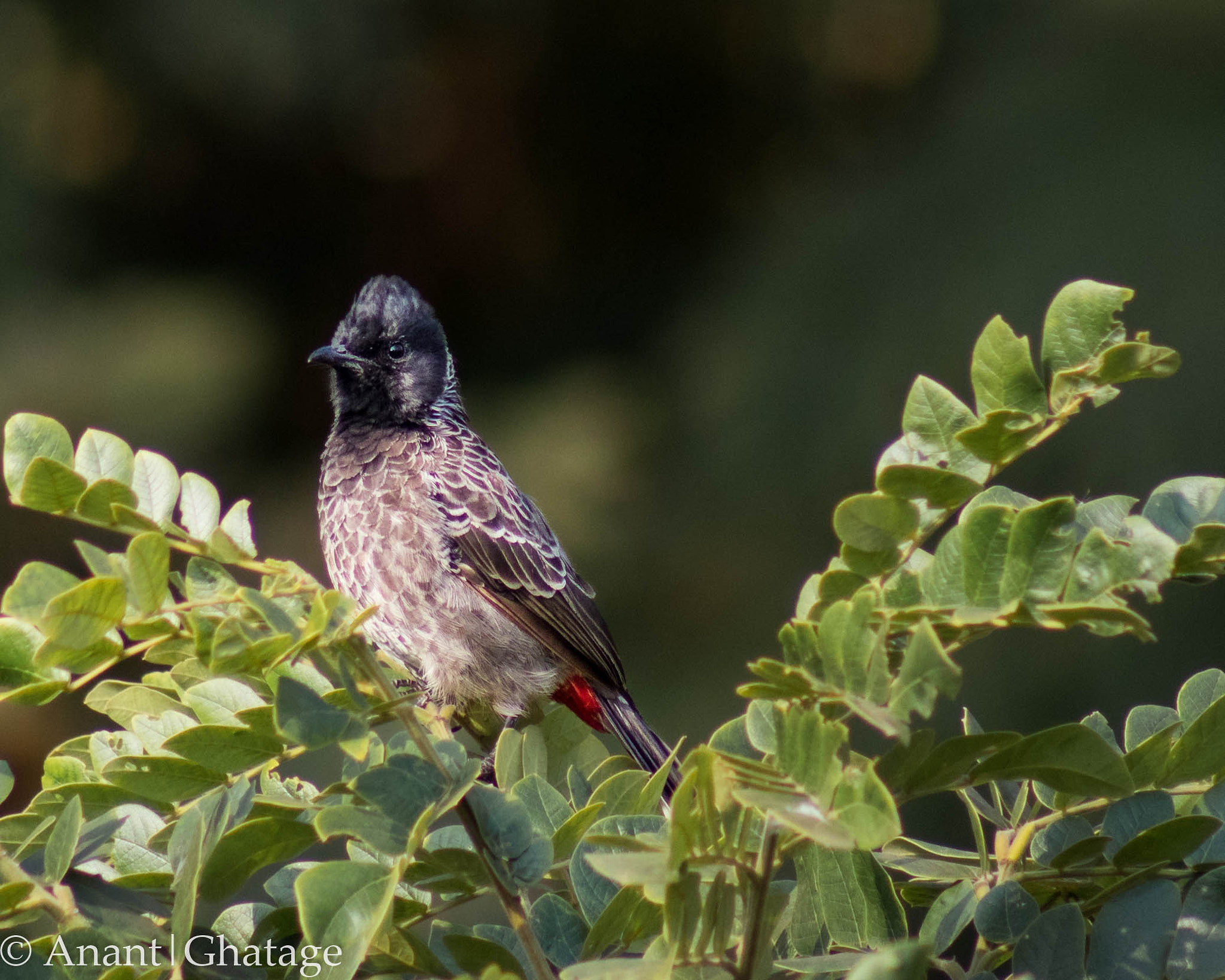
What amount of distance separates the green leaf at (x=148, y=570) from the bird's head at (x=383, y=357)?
2064mm

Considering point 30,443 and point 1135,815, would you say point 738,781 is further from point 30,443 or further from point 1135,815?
point 30,443

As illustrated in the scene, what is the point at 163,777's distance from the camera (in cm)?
100

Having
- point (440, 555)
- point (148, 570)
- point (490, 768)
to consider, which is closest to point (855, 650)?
point (148, 570)

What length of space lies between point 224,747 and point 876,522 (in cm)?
50

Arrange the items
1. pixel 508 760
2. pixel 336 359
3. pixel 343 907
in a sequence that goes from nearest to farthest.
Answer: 1. pixel 343 907
2. pixel 508 760
3. pixel 336 359

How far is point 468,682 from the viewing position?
2734mm

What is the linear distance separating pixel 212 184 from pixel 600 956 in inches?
221

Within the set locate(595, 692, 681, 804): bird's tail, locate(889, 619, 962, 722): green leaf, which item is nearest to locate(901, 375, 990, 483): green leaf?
locate(889, 619, 962, 722): green leaf

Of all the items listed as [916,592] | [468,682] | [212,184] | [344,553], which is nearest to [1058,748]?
[916,592]

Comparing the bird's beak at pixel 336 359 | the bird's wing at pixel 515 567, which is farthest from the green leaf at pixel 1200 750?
the bird's beak at pixel 336 359

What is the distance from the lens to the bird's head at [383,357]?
3.00 m

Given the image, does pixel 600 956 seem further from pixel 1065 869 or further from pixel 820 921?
pixel 1065 869

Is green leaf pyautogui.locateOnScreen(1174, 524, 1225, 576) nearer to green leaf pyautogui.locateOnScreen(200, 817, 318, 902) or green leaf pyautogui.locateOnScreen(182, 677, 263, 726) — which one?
green leaf pyautogui.locateOnScreen(200, 817, 318, 902)

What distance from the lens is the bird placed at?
2.79 m
